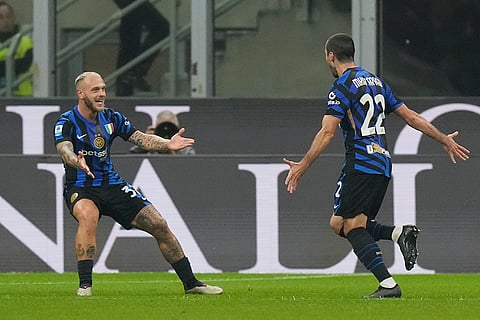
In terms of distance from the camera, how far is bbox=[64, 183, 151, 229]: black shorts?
11344mm

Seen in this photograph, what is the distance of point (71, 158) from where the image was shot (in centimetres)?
1104

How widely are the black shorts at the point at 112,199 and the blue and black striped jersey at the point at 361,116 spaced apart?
171 centimetres

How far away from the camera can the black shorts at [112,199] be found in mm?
11344

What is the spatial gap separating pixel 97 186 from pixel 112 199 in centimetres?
16

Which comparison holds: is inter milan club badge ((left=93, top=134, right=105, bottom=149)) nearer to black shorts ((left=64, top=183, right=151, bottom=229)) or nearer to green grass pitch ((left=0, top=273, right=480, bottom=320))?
black shorts ((left=64, top=183, right=151, bottom=229))

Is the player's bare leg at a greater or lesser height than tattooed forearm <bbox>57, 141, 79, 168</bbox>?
lesser

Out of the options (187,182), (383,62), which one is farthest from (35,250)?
(383,62)

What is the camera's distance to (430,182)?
1522 centimetres

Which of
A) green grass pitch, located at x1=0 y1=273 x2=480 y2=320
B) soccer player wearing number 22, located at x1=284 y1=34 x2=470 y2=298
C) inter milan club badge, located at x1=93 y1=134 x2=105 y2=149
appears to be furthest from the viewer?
inter milan club badge, located at x1=93 y1=134 x2=105 y2=149

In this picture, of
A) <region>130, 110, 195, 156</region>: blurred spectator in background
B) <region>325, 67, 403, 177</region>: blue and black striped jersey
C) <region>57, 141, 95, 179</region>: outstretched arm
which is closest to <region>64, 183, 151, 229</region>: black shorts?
<region>57, 141, 95, 179</region>: outstretched arm

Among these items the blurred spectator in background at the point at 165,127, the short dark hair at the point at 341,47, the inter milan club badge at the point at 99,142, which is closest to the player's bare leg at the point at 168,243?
the inter milan club badge at the point at 99,142

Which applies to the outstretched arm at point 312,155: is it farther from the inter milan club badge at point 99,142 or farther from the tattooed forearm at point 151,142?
→ the inter milan club badge at point 99,142

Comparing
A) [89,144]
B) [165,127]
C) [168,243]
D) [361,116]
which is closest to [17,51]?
[165,127]

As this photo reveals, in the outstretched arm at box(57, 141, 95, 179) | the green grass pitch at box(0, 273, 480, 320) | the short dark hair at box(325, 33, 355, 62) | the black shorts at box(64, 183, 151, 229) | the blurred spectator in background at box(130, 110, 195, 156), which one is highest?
the short dark hair at box(325, 33, 355, 62)
